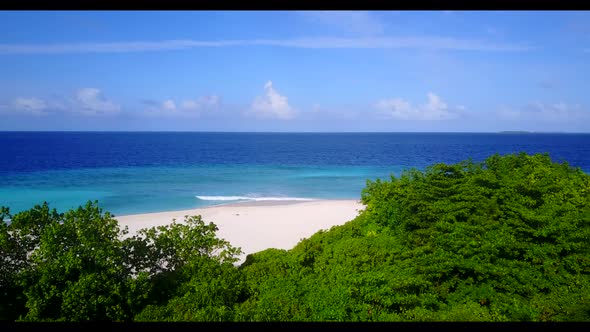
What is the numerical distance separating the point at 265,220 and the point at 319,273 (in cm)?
707

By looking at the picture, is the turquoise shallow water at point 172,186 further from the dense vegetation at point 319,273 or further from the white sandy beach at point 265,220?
the dense vegetation at point 319,273

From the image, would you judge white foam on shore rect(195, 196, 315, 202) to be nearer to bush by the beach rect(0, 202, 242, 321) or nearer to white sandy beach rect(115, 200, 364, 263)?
white sandy beach rect(115, 200, 364, 263)

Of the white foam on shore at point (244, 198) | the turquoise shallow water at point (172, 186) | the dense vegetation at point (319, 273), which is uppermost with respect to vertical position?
the dense vegetation at point (319, 273)

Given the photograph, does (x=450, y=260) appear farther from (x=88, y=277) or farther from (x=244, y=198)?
(x=244, y=198)

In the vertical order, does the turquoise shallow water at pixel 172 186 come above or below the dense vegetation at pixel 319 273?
below

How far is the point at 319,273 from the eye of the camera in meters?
4.60

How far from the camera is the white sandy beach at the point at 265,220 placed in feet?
31.5

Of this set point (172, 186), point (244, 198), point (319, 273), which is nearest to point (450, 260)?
point (319, 273)

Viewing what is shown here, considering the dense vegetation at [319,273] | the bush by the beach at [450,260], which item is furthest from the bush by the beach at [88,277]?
the bush by the beach at [450,260]

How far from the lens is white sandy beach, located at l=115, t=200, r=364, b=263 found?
9.59m

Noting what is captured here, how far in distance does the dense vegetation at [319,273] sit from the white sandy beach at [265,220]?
4.13 m

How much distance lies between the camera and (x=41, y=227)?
4098 millimetres

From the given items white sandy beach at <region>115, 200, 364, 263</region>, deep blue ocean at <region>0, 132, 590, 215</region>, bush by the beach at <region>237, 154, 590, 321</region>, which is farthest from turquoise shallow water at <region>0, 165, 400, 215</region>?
bush by the beach at <region>237, 154, 590, 321</region>
